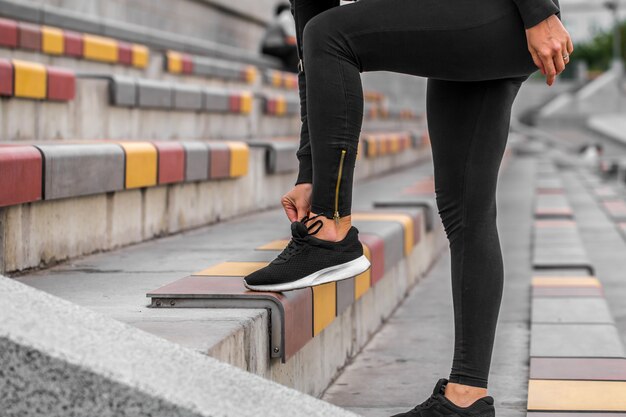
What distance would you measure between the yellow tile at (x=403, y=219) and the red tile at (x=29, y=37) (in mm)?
1795

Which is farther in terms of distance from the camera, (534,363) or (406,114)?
(406,114)

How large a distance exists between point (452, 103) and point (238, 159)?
6.68 ft

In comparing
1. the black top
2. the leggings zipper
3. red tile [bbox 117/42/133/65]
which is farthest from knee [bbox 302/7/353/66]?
red tile [bbox 117/42/133/65]

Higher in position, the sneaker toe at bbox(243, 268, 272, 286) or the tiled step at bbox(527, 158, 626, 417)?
the sneaker toe at bbox(243, 268, 272, 286)

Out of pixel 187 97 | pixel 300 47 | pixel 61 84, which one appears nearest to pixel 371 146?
pixel 187 97

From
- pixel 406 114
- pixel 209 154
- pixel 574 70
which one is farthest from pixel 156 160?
pixel 574 70

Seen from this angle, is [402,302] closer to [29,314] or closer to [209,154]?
[209,154]

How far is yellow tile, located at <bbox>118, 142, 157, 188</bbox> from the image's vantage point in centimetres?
294

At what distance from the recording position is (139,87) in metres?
4.16

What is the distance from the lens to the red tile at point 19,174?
226 centimetres

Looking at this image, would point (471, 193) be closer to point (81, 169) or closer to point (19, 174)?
point (19, 174)

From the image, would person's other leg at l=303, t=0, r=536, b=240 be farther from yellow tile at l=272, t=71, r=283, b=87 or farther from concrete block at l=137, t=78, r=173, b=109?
yellow tile at l=272, t=71, r=283, b=87

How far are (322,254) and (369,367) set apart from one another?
0.97 m

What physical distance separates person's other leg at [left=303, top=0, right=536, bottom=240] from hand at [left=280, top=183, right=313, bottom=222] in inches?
5.2
